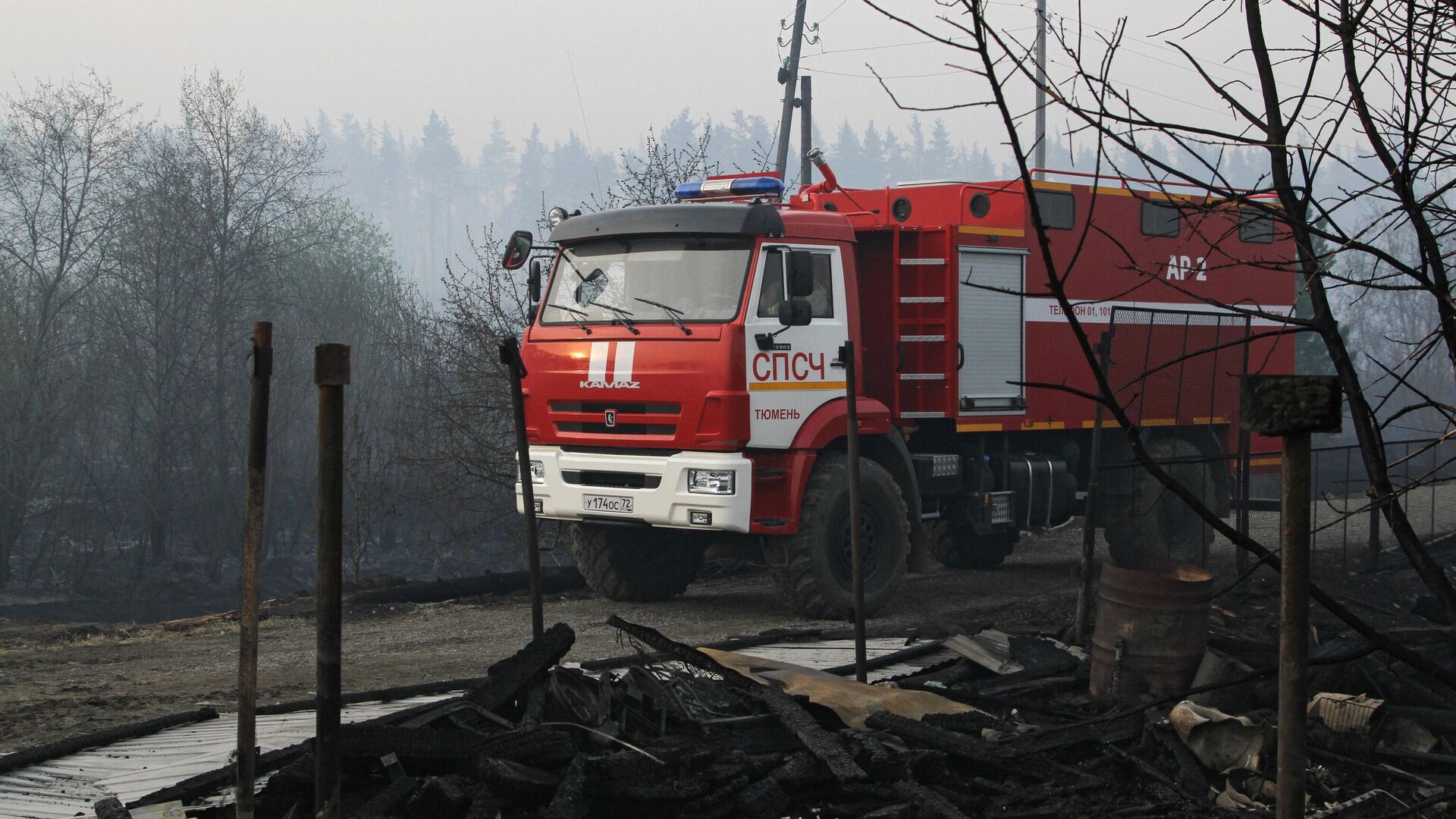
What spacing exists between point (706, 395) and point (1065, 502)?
496cm

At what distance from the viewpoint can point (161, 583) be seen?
3100 cm

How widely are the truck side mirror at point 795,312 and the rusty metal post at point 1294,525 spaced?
25.3ft

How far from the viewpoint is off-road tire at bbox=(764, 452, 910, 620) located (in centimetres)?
1081

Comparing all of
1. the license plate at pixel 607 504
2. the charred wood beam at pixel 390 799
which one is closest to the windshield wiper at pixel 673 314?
the license plate at pixel 607 504

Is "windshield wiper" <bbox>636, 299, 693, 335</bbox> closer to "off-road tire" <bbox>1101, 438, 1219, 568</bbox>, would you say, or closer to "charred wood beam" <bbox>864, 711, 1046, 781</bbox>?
"charred wood beam" <bbox>864, 711, 1046, 781</bbox>

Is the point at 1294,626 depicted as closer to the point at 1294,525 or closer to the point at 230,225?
the point at 1294,525

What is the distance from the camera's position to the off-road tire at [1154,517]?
1365cm

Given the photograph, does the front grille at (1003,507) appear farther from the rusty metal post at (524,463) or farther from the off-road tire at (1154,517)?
the rusty metal post at (524,463)

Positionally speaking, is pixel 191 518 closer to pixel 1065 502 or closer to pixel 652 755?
pixel 1065 502

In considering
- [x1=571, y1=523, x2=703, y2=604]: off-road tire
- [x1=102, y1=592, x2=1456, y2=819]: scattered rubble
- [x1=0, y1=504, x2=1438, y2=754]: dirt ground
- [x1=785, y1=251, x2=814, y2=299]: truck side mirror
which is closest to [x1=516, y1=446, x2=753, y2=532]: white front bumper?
[x1=0, y1=504, x2=1438, y2=754]: dirt ground

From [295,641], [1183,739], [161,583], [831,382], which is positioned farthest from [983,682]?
[161,583]

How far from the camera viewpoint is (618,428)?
425 inches

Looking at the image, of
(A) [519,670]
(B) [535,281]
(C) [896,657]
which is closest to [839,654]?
(C) [896,657]

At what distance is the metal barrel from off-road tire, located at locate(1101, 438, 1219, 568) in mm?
6402
